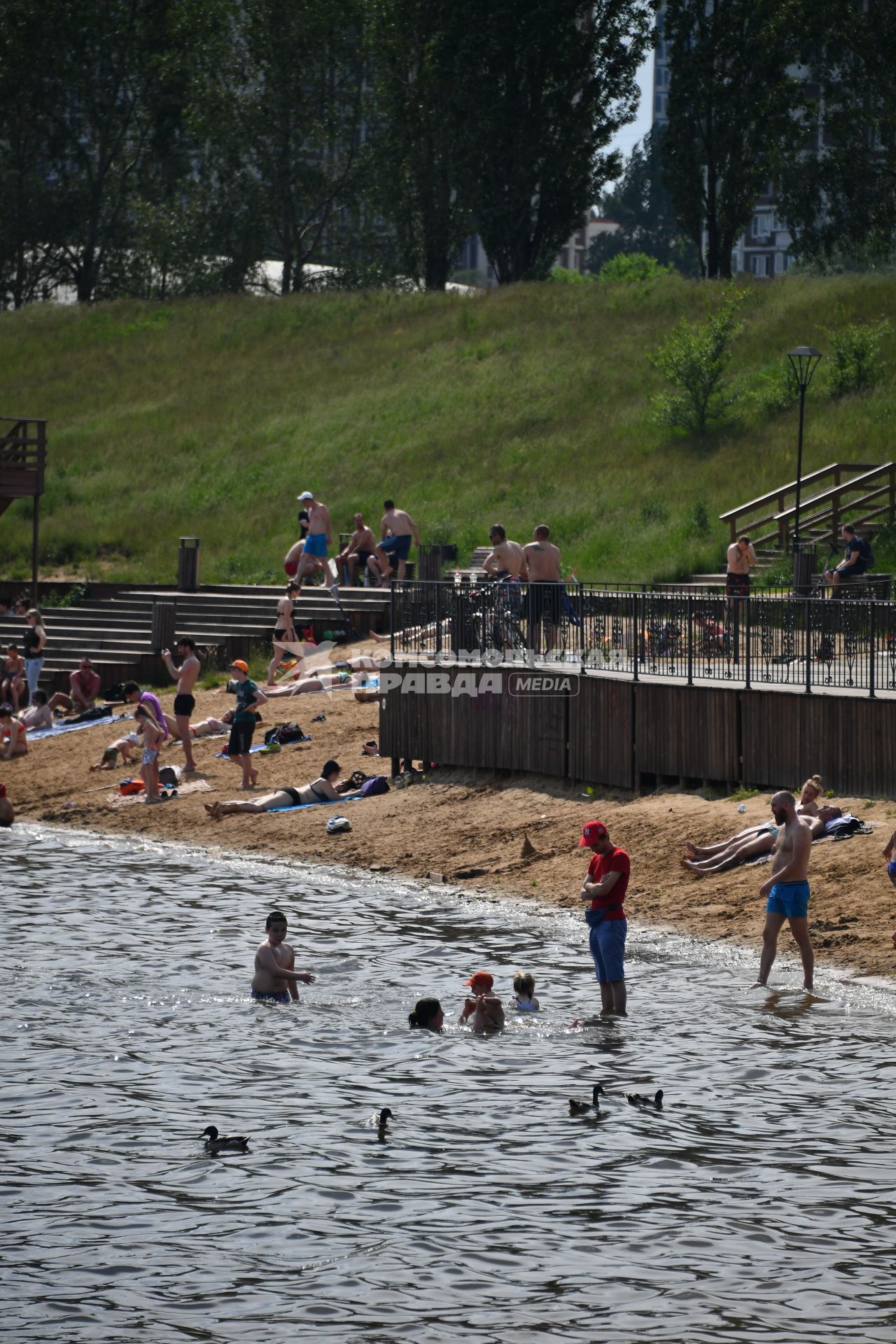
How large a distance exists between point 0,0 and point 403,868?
197 feet

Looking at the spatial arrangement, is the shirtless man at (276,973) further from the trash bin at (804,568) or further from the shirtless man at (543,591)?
the trash bin at (804,568)

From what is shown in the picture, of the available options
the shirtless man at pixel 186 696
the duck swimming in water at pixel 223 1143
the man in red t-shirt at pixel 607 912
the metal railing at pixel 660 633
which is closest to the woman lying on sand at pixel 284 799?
the shirtless man at pixel 186 696

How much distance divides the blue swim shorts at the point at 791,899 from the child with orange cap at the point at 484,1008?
2.48 metres

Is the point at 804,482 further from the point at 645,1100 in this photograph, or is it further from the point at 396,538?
the point at 645,1100

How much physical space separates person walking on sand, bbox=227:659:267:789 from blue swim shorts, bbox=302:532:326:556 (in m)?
8.99

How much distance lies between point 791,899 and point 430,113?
2014 inches

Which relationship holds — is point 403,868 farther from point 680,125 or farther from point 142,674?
point 680,125

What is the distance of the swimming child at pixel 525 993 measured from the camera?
47.5 ft

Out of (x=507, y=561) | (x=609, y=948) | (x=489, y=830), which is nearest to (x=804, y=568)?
(x=507, y=561)

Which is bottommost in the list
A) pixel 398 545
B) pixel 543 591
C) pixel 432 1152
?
pixel 432 1152

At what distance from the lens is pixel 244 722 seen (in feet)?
78.9

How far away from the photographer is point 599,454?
45.4 m

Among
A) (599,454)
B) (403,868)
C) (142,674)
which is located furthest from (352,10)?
(403,868)

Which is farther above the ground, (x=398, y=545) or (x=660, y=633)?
(x=398, y=545)
